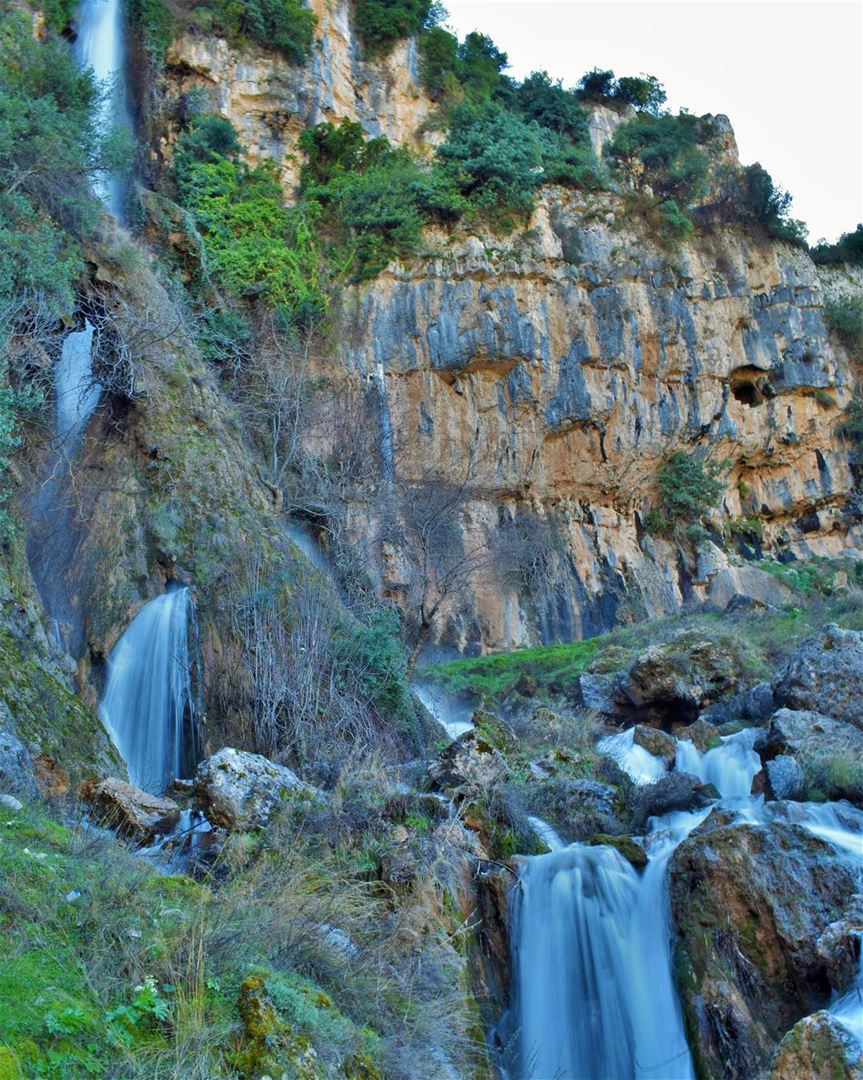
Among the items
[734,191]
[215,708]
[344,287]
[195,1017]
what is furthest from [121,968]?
[734,191]

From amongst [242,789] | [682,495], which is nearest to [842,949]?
[242,789]

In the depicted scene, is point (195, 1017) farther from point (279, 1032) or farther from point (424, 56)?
point (424, 56)

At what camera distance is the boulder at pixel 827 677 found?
1190 centimetres

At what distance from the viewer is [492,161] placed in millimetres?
26375

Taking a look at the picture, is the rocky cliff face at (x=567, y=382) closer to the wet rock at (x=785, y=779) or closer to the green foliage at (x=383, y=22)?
the green foliage at (x=383, y=22)

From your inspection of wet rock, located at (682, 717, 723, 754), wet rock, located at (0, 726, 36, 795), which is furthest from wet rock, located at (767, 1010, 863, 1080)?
wet rock, located at (682, 717, 723, 754)

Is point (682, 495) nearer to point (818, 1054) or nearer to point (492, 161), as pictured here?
point (492, 161)

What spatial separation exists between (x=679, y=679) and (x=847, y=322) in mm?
20397

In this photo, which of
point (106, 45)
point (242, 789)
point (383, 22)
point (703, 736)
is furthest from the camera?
point (383, 22)

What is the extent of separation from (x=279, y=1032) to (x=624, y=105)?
3479cm

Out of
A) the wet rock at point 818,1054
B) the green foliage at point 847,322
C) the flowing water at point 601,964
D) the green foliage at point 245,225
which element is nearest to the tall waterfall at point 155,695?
the flowing water at point 601,964

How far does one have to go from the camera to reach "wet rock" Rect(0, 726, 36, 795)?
6977mm

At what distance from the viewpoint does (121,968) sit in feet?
13.8

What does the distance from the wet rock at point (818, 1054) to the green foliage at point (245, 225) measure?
781 inches
